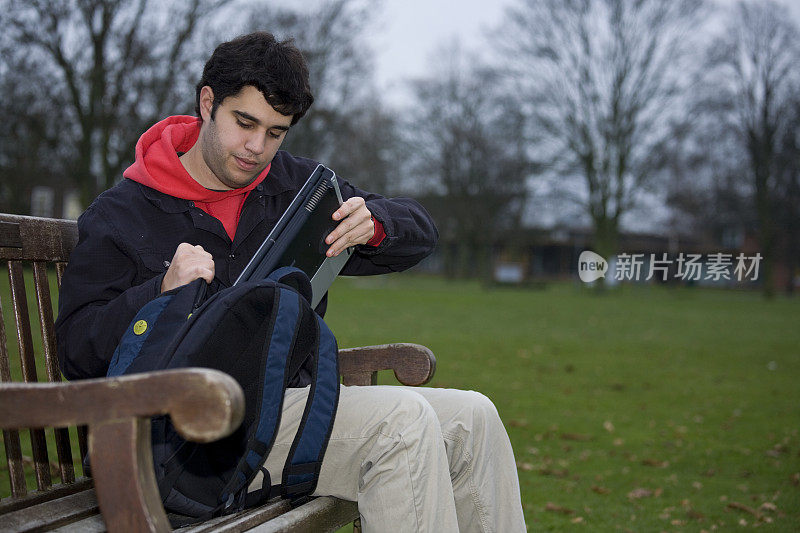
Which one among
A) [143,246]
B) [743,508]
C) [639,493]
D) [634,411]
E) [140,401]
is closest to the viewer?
[140,401]

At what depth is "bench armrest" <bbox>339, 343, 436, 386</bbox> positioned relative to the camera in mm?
2711

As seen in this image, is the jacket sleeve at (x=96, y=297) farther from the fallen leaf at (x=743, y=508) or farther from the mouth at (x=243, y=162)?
the fallen leaf at (x=743, y=508)

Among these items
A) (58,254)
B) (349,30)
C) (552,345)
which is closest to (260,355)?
(58,254)

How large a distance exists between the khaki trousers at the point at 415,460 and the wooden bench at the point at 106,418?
0.44ft

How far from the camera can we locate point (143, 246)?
2.29 m

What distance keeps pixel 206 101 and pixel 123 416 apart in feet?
4.74

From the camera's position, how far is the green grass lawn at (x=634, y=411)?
435 centimetres

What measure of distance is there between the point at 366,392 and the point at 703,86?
22574 mm

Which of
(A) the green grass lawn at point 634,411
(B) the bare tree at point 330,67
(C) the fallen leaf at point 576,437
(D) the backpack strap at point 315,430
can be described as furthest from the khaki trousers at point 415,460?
(B) the bare tree at point 330,67

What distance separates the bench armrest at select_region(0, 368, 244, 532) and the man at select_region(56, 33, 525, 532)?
1.83 ft

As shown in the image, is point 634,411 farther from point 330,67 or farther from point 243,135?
point 330,67

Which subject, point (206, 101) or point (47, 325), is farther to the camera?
point (206, 101)

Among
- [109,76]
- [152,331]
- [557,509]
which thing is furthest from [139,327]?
[109,76]

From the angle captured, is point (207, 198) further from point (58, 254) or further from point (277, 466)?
point (277, 466)
